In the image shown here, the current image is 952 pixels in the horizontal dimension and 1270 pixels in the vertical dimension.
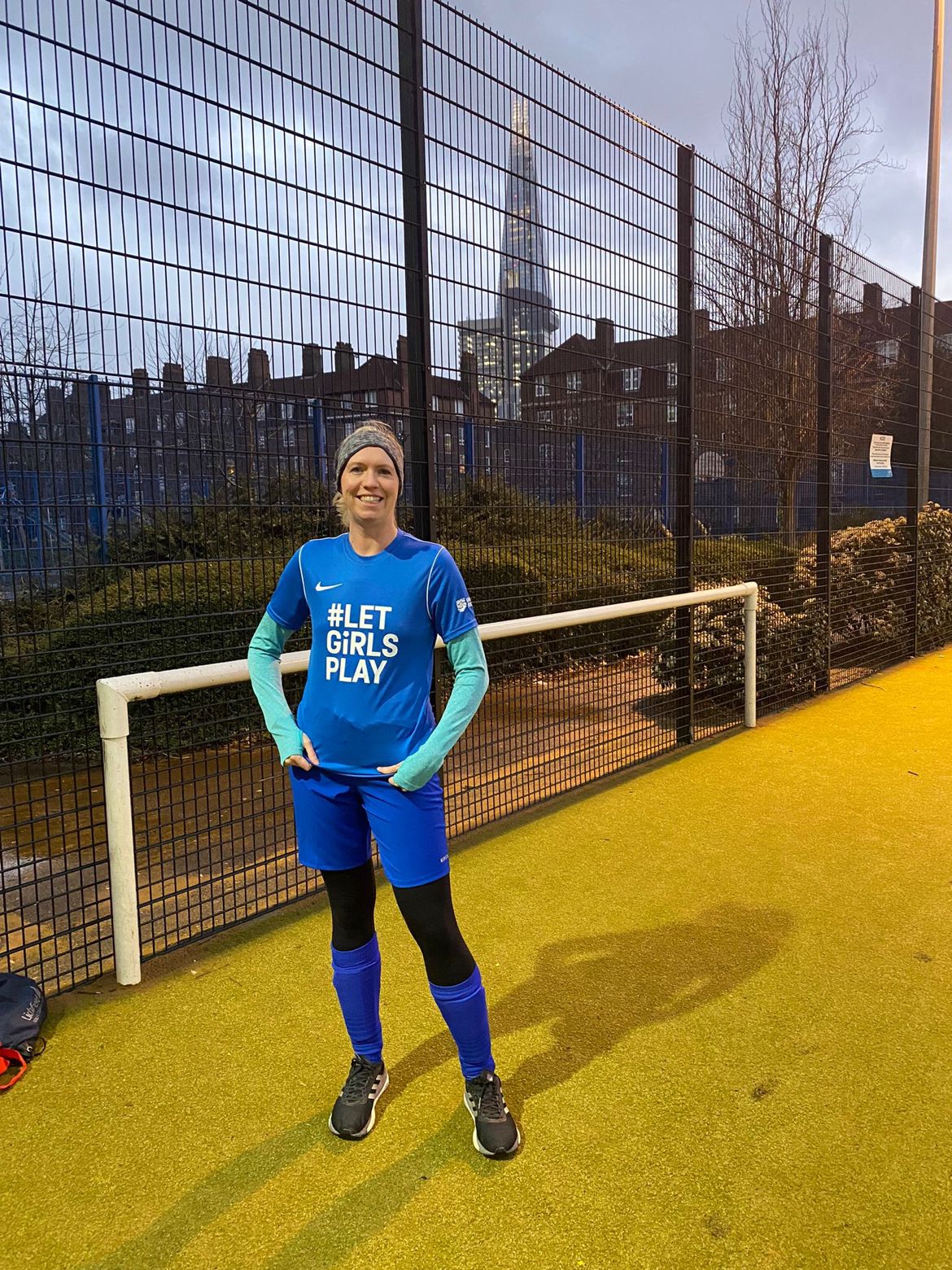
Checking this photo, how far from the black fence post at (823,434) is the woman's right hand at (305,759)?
5.93 m

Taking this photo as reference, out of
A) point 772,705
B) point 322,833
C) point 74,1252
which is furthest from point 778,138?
point 74,1252

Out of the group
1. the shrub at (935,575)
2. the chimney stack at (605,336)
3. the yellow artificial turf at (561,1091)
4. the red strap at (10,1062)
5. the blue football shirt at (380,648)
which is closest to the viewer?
the yellow artificial turf at (561,1091)

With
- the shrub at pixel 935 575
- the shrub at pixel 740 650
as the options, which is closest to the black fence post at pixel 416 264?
the shrub at pixel 740 650

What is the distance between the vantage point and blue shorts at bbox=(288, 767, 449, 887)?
6.43 feet

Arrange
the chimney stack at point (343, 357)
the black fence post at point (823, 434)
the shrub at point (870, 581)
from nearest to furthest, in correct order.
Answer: the chimney stack at point (343, 357)
the black fence post at point (823, 434)
the shrub at point (870, 581)

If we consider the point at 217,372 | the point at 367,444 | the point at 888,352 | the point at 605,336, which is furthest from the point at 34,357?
the point at 888,352

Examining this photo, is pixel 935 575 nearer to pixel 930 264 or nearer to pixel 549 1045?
pixel 930 264

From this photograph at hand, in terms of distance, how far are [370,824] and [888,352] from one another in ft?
27.5

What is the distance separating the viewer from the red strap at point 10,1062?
7.68 feet

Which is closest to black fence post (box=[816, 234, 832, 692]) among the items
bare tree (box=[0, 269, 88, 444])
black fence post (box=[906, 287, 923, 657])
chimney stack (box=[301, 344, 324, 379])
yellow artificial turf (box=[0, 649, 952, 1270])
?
black fence post (box=[906, 287, 923, 657])

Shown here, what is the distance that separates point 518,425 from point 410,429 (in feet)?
2.37

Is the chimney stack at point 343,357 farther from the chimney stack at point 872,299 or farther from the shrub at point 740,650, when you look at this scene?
the chimney stack at point 872,299

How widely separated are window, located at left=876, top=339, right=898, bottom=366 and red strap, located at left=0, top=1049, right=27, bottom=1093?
8799 millimetres

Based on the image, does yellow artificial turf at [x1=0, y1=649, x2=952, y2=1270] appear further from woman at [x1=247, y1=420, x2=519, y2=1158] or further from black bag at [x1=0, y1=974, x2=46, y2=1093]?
woman at [x1=247, y1=420, x2=519, y2=1158]
